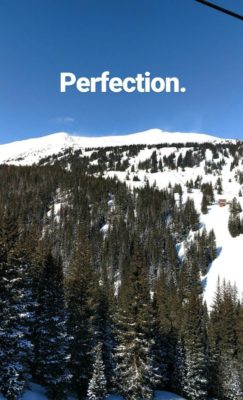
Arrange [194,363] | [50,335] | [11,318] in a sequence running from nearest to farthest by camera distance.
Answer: [11,318]
[50,335]
[194,363]

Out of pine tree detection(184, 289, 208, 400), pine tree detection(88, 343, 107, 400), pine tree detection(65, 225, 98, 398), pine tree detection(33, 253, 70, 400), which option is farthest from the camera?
pine tree detection(184, 289, 208, 400)

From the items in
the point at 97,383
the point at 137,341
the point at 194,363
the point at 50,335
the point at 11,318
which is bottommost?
the point at 194,363

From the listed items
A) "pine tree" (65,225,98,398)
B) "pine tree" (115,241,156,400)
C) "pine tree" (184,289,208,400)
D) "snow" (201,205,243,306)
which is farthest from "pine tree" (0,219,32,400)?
"snow" (201,205,243,306)

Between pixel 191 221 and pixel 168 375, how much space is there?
125 m

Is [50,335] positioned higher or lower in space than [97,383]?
higher

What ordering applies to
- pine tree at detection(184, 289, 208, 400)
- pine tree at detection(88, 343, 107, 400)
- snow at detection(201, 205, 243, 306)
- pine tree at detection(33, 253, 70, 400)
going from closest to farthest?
pine tree at detection(33, 253, 70, 400) → pine tree at detection(88, 343, 107, 400) → pine tree at detection(184, 289, 208, 400) → snow at detection(201, 205, 243, 306)

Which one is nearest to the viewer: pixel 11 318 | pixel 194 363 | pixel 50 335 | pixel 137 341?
pixel 11 318

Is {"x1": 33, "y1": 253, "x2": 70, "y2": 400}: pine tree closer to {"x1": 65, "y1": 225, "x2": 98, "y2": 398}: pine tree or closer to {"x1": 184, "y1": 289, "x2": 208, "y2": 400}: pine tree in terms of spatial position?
{"x1": 65, "y1": 225, "x2": 98, "y2": 398}: pine tree

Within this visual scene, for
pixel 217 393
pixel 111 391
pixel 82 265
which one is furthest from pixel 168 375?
pixel 82 265

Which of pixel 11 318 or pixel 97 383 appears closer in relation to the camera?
pixel 11 318

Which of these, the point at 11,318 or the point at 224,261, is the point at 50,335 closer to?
the point at 11,318

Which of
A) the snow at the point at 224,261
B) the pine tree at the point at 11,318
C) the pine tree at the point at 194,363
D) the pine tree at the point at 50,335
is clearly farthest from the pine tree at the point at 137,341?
the snow at the point at 224,261

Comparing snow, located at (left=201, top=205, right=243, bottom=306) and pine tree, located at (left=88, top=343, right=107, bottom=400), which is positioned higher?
snow, located at (left=201, top=205, right=243, bottom=306)

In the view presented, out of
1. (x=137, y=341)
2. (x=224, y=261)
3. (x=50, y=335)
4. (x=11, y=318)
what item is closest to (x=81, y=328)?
(x=50, y=335)
